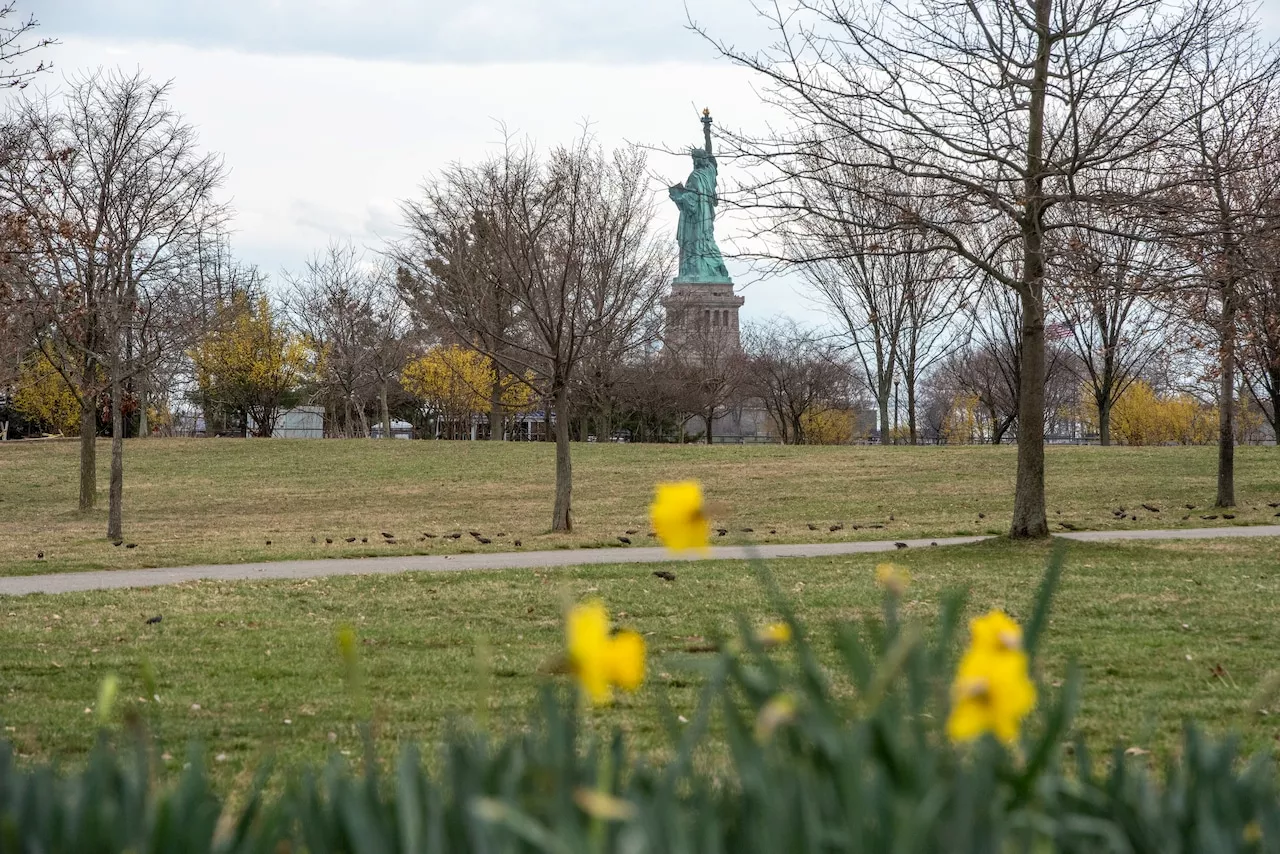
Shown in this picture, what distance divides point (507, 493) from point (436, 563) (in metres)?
12.8

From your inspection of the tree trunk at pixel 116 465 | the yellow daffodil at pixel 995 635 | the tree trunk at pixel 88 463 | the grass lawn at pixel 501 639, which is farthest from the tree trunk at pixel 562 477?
the yellow daffodil at pixel 995 635

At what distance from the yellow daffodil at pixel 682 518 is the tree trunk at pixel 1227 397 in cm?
1696

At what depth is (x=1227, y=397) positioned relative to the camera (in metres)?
19.7

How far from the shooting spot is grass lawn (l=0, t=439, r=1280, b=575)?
57.5 feet

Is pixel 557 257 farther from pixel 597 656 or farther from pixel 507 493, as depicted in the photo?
pixel 597 656

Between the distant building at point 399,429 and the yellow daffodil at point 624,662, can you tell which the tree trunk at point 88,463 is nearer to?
the yellow daffodil at point 624,662

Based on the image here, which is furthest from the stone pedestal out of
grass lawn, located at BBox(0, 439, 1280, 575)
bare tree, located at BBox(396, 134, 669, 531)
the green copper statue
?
bare tree, located at BBox(396, 134, 669, 531)

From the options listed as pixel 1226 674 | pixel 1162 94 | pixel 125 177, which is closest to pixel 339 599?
pixel 1226 674

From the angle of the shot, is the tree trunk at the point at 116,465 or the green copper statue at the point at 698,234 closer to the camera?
the tree trunk at the point at 116,465

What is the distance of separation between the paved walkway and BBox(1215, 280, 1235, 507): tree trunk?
2.86m

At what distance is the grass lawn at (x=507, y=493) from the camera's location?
57.5 ft

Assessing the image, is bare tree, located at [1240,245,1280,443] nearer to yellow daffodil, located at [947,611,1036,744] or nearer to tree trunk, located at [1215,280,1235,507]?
tree trunk, located at [1215,280,1235,507]

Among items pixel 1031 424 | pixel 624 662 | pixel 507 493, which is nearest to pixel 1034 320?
pixel 1031 424

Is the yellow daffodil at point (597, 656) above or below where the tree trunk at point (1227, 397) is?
below
